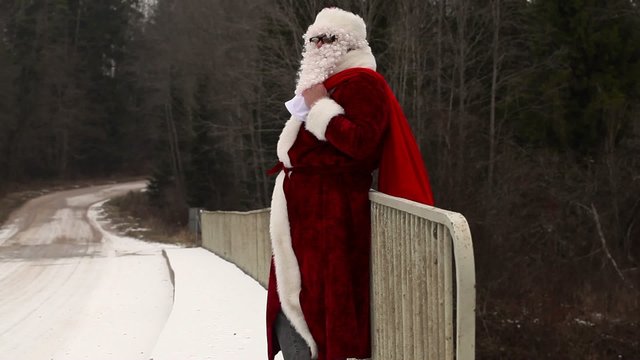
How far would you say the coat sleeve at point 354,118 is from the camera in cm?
237

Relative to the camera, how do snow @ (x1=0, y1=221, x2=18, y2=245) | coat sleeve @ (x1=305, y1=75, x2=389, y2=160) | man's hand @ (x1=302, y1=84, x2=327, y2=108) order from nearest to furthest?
coat sleeve @ (x1=305, y1=75, x2=389, y2=160) < man's hand @ (x1=302, y1=84, x2=327, y2=108) < snow @ (x1=0, y1=221, x2=18, y2=245)

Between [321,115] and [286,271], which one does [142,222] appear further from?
[321,115]

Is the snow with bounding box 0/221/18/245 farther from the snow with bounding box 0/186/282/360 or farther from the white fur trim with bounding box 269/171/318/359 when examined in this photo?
the white fur trim with bounding box 269/171/318/359

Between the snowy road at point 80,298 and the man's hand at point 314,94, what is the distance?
4544 millimetres

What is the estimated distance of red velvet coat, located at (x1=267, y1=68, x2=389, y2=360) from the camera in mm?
2412

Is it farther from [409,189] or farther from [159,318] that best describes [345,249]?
[159,318]

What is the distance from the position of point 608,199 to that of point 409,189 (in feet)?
53.9

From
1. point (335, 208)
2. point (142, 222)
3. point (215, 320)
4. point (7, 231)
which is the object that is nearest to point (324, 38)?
point (335, 208)

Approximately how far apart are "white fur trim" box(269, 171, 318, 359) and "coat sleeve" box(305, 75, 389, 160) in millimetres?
377

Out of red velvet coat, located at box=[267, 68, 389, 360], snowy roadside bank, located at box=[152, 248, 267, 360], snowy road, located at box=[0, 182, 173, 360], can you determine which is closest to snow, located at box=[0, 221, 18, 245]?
snowy road, located at box=[0, 182, 173, 360]

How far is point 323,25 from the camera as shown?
260 cm

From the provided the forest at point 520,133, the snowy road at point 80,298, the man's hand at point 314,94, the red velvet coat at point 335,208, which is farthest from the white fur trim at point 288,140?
the forest at point 520,133

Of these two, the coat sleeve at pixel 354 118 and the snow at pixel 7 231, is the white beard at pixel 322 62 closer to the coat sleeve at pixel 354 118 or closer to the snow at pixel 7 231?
the coat sleeve at pixel 354 118

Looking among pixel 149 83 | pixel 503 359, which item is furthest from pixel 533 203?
pixel 149 83
